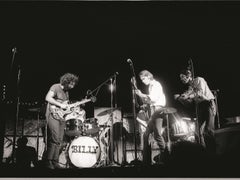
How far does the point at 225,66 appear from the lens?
6.66m

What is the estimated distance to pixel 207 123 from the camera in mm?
4801

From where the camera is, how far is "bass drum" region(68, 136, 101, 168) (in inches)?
213

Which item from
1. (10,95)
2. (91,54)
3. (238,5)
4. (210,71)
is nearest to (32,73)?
(10,95)

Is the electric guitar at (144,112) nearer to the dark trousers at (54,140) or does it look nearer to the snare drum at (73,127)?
the snare drum at (73,127)

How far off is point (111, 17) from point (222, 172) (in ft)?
10.1

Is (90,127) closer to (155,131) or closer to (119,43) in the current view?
(155,131)

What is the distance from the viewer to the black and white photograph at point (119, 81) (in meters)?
3.38

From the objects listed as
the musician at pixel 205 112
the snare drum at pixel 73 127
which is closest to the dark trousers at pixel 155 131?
the musician at pixel 205 112

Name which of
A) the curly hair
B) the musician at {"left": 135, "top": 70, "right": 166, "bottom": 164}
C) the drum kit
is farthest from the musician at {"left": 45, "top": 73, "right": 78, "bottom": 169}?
the musician at {"left": 135, "top": 70, "right": 166, "bottom": 164}

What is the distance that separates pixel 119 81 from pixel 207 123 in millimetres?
3312

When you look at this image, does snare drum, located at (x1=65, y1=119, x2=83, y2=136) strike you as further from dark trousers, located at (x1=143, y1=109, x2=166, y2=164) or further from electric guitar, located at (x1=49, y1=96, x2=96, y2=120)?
dark trousers, located at (x1=143, y1=109, x2=166, y2=164)

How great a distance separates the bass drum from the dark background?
1.68m

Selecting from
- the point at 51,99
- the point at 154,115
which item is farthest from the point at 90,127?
the point at 154,115

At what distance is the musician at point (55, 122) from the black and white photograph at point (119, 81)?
0.02 m
